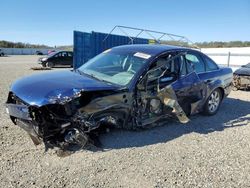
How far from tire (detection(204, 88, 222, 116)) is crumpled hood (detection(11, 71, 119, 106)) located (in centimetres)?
290

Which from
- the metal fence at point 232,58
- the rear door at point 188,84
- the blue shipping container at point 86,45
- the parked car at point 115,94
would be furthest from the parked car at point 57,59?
the rear door at point 188,84

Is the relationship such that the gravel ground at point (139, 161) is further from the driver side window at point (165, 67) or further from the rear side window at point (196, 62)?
the rear side window at point (196, 62)

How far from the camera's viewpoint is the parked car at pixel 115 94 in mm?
4211

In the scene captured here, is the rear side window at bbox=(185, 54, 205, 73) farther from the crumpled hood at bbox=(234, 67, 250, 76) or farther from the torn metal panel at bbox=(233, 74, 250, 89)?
the crumpled hood at bbox=(234, 67, 250, 76)

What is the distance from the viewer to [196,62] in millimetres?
6543

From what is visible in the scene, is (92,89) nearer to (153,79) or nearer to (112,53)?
(153,79)

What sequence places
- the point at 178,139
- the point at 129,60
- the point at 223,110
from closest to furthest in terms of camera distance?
the point at 178,139
the point at 129,60
the point at 223,110

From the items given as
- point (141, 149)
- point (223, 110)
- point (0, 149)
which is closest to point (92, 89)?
point (141, 149)

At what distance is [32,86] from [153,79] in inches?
85.4

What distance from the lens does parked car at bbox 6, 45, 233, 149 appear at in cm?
421

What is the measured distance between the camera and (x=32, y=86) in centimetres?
448

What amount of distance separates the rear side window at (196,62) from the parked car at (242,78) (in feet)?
17.9

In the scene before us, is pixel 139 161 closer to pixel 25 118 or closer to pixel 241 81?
pixel 25 118

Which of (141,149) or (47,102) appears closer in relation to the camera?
(47,102)
